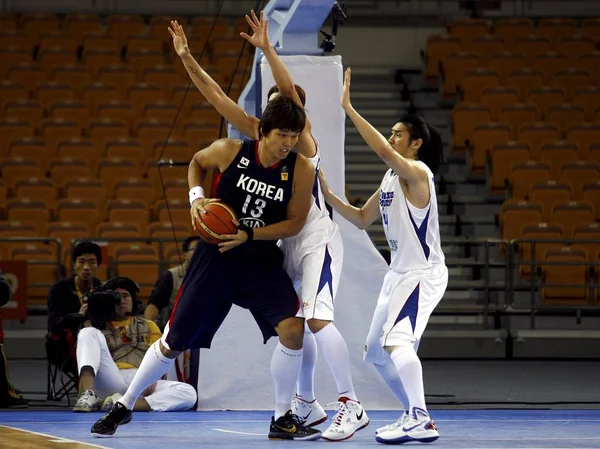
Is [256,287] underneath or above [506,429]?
above

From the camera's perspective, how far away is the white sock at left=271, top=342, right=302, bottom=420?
695 cm

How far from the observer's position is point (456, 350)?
13633 mm

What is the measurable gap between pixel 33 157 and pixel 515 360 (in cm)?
691

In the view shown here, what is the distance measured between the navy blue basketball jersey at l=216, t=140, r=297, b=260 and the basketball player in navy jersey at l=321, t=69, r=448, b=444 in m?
0.55

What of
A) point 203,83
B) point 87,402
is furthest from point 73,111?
point 203,83

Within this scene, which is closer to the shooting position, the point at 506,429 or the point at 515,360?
the point at 506,429

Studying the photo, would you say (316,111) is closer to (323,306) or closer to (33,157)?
(323,306)

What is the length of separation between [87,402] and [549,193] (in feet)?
26.8

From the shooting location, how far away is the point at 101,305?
357 inches

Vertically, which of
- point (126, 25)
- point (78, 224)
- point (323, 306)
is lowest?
point (323, 306)

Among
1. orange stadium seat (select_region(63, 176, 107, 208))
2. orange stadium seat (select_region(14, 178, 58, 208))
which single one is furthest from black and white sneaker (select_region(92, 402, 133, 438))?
orange stadium seat (select_region(14, 178, 58, 208))

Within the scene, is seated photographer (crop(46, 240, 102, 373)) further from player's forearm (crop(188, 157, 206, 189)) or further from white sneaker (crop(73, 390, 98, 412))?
player's forearm (crop(188, 157, 206, 189))

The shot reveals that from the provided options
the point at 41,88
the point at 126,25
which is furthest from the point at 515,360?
the point at 126,25

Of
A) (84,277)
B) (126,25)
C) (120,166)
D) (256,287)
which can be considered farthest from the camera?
(126,25)
